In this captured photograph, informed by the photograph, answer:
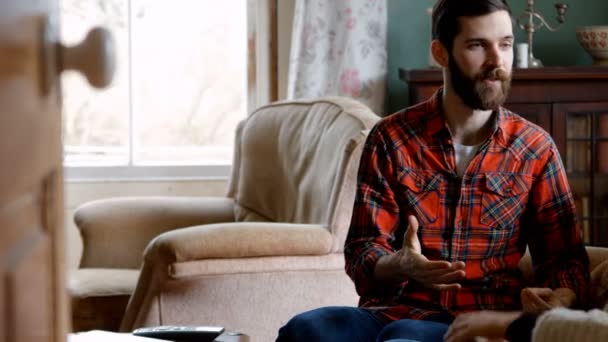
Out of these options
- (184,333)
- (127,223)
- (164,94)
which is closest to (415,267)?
(184,333)

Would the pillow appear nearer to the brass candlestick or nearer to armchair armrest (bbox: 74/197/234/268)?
armchair armrest (bbox: 74/197/234/268)

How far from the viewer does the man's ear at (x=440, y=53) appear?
6.20 feet

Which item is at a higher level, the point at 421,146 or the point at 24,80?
the point at 24,80

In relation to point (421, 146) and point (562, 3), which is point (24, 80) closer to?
point (421, 146)

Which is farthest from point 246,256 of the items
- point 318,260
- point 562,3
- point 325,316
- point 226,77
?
point 562,3

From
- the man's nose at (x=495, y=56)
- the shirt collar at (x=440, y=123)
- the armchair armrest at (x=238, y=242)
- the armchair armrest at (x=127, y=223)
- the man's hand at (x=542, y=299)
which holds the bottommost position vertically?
the armchair armrest at (x=127, y=223)

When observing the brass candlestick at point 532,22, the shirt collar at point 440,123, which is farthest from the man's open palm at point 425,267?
the brass candlestick at point 532,22

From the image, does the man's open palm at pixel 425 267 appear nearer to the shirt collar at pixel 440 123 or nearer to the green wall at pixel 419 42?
the shirt collar at pixel 440 123

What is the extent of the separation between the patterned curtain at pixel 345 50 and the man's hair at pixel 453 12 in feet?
5.61

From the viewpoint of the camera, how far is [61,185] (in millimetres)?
516

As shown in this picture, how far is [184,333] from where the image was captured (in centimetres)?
184

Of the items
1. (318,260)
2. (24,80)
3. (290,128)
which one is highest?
(24,80)

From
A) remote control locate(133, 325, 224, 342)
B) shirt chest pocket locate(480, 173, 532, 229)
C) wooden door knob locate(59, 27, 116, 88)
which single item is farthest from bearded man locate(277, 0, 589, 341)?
wooden door knob locate(59, 27, 116, 88)

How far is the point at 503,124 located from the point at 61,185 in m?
1.43
